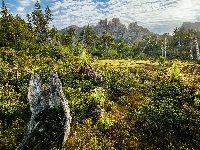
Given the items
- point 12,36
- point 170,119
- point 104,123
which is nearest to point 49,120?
point 104,123

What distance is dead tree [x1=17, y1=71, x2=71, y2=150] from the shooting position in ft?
45.9

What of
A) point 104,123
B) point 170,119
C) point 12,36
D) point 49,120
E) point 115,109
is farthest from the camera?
point 12,36

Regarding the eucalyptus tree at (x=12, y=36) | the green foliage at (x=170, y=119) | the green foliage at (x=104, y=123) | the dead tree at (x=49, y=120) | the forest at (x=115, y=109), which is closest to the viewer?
the dead tree at (x=49, y=120)

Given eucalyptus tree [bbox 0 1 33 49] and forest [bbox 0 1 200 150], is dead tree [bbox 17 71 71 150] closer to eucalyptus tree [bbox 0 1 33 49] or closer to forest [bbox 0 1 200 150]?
forest [bbox 0 1 200 150]

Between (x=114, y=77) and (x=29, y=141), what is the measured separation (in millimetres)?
12850

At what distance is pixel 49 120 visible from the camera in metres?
14.5

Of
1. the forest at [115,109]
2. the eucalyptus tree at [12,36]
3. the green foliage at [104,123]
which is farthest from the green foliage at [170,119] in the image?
the eucalyptus tree at [12,36]

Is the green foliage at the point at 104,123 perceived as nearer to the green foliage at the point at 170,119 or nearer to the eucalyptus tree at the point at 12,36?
the green foliage at the point at 170,119

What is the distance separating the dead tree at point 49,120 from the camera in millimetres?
13984

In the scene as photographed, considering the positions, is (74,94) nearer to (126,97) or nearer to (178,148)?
(126,97)

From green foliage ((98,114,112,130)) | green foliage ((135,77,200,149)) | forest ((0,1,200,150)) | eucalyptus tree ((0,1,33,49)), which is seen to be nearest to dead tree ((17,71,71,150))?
forest ((0,1,200,150))

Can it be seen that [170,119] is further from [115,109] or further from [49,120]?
[49,120]

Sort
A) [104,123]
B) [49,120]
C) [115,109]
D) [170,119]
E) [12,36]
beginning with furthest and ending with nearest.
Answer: [12,36] < [115,109] < [170,119] < [104,123] < [49,120]

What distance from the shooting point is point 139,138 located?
16.9 meters
